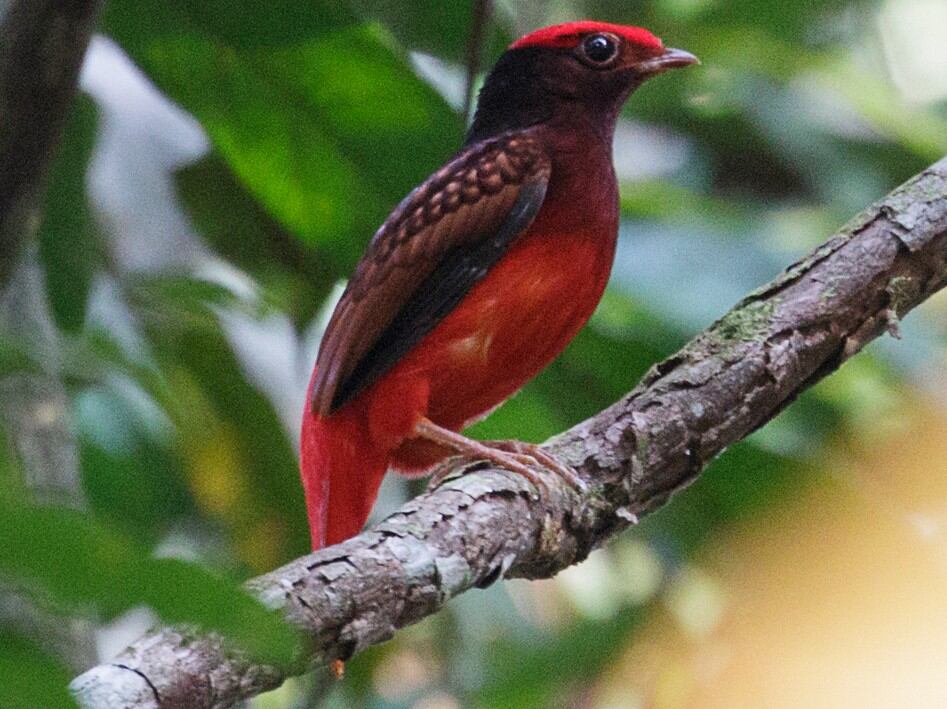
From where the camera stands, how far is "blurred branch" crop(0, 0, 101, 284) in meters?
2.77

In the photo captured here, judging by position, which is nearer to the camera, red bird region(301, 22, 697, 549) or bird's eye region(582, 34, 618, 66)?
red bird region(301, 22, 697, 549)

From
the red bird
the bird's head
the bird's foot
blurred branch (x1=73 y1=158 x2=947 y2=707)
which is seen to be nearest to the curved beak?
the bird's head

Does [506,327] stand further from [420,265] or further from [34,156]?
[34,156]

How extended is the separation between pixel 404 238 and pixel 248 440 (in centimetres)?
158

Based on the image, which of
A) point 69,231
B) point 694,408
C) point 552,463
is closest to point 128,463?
point 69,231

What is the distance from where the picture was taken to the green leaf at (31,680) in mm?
929

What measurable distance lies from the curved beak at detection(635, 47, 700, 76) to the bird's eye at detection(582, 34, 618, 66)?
8 centimetres

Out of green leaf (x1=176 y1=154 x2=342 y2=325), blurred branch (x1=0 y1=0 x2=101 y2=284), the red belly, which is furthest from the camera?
green leaf (x1=176 y1=154 x2=342 y2=325)

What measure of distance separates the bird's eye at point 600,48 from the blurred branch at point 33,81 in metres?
1.46

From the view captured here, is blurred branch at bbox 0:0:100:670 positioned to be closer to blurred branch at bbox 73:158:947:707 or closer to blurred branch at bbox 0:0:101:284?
blurred branch at bbox 0:0:101:284

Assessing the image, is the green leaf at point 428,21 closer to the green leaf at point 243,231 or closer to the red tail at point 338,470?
the green leaf at point 243,231

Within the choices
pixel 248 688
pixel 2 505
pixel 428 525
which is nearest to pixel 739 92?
pixel 428 525

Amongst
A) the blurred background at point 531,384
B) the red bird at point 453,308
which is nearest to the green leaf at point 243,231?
the blurred background at point 531,384

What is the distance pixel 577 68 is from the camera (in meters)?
3.79
